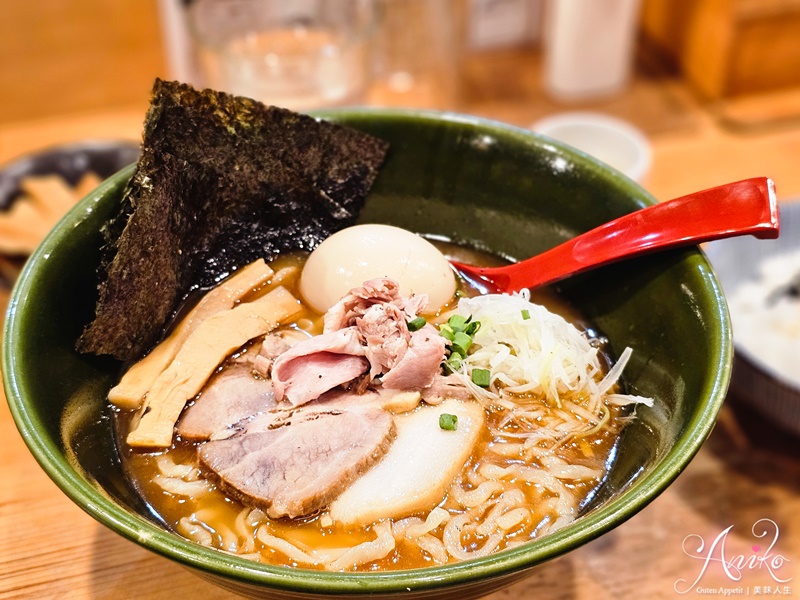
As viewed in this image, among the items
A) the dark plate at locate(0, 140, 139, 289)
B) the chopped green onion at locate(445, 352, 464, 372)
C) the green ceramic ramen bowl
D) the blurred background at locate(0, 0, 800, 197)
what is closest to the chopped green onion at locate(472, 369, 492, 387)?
the chopped green onion at locate(445, 352, 464, 372)

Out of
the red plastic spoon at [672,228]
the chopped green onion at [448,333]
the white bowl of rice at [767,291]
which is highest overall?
the red plastic spoon at [672,228]

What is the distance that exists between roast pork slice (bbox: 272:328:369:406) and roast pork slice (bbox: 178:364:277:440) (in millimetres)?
53

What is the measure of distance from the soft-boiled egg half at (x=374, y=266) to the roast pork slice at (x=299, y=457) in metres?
0.39

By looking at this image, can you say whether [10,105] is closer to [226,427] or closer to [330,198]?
[330,198]

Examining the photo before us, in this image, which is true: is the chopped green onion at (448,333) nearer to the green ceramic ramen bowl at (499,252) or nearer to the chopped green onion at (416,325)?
the chopped green onion at (416,325)

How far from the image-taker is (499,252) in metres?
1.91

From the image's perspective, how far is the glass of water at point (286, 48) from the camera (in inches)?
117

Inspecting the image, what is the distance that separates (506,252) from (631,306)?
37cm

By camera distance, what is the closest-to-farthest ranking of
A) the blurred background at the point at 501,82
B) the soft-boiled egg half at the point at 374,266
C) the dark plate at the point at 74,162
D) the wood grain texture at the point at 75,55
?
the soft-boiled egg half at the point at 374,266
the blurred background at the point at 501,82
the dark plate at the point at 74,162
the wood grain texture at the point at 75,55

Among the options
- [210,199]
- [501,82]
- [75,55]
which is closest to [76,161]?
[75,55]

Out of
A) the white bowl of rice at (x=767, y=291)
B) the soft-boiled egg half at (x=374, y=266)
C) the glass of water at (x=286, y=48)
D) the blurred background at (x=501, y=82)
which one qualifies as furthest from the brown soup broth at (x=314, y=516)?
the glass of water at (x=286, y=48)

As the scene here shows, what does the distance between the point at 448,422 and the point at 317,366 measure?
0.88ft

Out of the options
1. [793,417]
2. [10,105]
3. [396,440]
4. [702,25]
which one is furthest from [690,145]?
[10,105]

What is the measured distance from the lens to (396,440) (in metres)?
1.41
